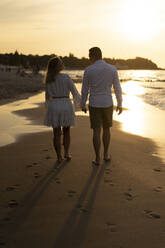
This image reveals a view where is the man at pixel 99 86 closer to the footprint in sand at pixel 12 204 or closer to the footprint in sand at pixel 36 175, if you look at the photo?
the footprint in sand at pixel 36 175

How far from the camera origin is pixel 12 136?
8.01 metres

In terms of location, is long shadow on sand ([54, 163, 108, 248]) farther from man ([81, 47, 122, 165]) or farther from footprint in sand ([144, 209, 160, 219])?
man ([81, 47, 122, 165])

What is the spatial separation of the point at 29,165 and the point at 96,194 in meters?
1.70

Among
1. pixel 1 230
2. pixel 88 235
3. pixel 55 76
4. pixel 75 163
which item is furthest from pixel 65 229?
pixel 55 76

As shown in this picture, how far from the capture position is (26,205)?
3.89 meters

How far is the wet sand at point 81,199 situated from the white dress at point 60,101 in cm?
80

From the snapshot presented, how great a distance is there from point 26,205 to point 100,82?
243 centimetres

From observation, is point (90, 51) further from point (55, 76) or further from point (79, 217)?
point (79, 217)

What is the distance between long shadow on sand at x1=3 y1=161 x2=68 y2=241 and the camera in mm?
3301

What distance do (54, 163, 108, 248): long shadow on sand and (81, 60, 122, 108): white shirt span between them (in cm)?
147

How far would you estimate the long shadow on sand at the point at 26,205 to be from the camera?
10.8 feet

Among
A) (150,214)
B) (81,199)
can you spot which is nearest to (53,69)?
(81,199)

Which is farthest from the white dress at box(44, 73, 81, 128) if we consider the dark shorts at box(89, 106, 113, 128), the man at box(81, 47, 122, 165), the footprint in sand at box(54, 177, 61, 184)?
the footprint in sand at box(54, 177, 61, 184)

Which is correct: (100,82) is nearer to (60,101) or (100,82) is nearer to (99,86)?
(99,86)
